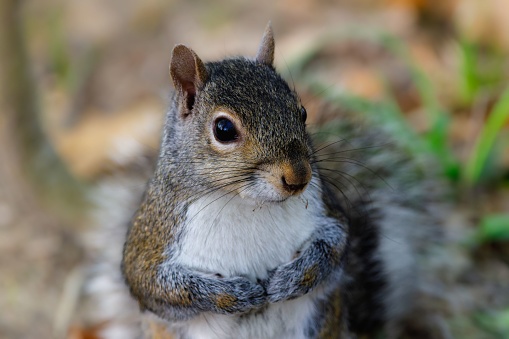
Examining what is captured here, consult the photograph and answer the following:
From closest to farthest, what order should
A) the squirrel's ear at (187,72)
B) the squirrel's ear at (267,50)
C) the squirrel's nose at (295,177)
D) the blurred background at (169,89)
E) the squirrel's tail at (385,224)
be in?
1. the squirrel's nose at (295,177)
2. the squirrel's ear at (187,72)
3. the squirrel's ear at (267,50)
4. the squirrel's tail at (385,224)
5. the blurred background at (169,89)

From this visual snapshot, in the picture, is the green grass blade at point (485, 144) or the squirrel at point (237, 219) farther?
the green grass blade at point (485, 144)

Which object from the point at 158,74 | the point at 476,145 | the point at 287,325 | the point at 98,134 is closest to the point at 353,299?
the point at 287,325

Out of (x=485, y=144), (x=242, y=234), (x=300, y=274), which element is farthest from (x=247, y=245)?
(x=485, y=144)

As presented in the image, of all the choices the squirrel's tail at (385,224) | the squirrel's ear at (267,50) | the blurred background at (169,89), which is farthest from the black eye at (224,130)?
the blurred background at (169,89)

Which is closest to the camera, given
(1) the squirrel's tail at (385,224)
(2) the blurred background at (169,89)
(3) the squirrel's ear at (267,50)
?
(3) the squirrel's ear at (267,50)

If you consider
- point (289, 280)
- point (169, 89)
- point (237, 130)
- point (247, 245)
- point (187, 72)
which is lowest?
point (289, 280)

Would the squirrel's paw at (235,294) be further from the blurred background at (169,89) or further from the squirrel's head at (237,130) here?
the blurred background at (169,89)

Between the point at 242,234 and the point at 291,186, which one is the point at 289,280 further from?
the point at 291,186

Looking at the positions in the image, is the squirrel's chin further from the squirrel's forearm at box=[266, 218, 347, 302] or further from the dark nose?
the squirrel's forearm at box=[266, 218, 347, 302]

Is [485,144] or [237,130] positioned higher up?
[237,130]
